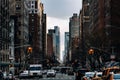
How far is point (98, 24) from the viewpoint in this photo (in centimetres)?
18712

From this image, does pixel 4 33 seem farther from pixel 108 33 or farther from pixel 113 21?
pixel 113 21

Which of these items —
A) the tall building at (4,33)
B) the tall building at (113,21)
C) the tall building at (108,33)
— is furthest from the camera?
the tall building at (113,21)

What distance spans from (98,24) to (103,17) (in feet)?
27.9

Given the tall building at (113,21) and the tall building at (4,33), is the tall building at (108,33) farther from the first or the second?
the tall building at (4,33)

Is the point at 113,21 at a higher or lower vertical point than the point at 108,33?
higher

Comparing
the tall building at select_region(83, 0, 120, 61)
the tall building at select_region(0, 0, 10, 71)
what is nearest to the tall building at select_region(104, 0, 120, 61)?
the tall building at select_region(83, 0, 120, 61)

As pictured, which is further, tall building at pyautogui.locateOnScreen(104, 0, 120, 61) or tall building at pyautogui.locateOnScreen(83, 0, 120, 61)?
tall building at pyautogui.locateOnScreen(104, 0, 120, 61)

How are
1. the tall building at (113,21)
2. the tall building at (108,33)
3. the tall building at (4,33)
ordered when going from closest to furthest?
the tall building at (4,33) < the tall building at (108,33) < the tall building at (113,21)

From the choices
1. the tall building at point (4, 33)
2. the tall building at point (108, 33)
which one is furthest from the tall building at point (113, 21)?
the tall building at point (4, 33)

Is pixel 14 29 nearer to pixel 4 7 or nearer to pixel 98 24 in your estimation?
pixel 98 24

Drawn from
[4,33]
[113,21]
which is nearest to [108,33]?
[113,21]

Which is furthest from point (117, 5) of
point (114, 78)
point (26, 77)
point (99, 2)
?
point (114, 78)

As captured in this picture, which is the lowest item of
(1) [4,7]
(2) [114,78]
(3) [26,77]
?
(3) [26,77]

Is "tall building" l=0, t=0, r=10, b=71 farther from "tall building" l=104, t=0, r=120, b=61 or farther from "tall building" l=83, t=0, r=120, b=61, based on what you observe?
"tall building" l=104, t=0, r=120, b=61
